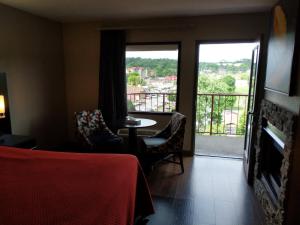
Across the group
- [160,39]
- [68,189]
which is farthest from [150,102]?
[68,189]

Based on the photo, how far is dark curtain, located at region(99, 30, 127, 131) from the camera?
3869 millimetres

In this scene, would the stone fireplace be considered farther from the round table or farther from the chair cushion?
the round table

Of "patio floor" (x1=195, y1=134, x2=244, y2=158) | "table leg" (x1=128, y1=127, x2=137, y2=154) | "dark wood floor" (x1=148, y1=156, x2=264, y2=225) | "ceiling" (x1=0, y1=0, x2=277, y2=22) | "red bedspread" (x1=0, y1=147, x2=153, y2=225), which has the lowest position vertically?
"dark wood floor" (x1=148, y1=156, x2=264, y2=225)

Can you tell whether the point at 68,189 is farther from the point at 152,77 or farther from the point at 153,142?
the point at 152,77

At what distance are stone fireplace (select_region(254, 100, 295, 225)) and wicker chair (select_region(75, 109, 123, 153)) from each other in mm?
2012

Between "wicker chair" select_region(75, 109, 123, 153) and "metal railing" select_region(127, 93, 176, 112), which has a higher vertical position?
"metal railing" select_region(127, 93, 176, 112)

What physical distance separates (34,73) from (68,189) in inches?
109

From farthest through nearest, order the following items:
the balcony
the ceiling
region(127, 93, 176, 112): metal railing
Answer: the balcony
region(127, 93, 176, 112): metal railing
the ceiling

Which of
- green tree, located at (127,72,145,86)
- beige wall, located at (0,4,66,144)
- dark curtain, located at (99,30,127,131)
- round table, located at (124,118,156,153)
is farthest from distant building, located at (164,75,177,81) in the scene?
beige wall, located at (0,4,66,144)

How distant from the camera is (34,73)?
11.7 ft

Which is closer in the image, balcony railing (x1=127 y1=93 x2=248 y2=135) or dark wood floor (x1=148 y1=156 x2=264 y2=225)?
dark wood floor (x1=148 y1=156 x2=264 y2=225)

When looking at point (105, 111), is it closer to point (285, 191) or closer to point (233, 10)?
point (233, 10)

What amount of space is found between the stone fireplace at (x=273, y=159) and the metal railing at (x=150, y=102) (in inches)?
72.0

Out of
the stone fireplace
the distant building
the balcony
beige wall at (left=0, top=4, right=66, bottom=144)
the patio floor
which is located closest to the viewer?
the stone fireplace
